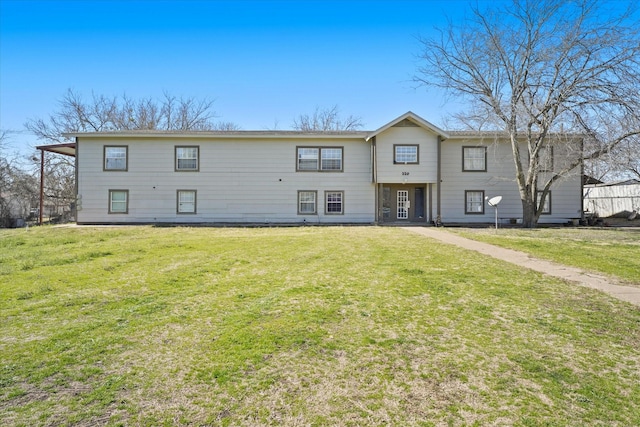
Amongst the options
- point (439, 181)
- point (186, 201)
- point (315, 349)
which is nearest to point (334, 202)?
point (439, 181)

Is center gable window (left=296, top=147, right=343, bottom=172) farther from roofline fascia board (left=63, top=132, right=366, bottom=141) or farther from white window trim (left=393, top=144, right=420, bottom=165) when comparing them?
white window trim (left=393, top=144, right=420, bottom=165)

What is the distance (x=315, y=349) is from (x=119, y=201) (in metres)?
18.8

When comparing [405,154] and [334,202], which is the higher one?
[405,154]

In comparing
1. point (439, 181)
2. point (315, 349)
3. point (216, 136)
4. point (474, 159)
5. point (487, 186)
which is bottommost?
point (315, 349)

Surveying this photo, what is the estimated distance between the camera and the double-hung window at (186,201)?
19.2 metres

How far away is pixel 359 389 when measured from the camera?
10.0ft

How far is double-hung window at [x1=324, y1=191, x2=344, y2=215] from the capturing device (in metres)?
19.3

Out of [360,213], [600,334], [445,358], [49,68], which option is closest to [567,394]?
[445,358]

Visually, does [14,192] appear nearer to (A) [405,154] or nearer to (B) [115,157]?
(B) [115,157]

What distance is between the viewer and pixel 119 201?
1902 centimetres

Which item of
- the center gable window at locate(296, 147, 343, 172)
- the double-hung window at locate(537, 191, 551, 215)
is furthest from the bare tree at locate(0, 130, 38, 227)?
the double-hung window at locate(537, 191, 551, 215)

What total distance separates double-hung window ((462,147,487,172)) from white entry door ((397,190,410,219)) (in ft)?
11.5

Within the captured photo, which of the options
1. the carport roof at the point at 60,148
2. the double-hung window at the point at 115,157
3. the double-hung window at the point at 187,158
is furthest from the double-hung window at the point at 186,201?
the carport roof at the point at 60,148

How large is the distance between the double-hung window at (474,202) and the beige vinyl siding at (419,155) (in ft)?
8.21
